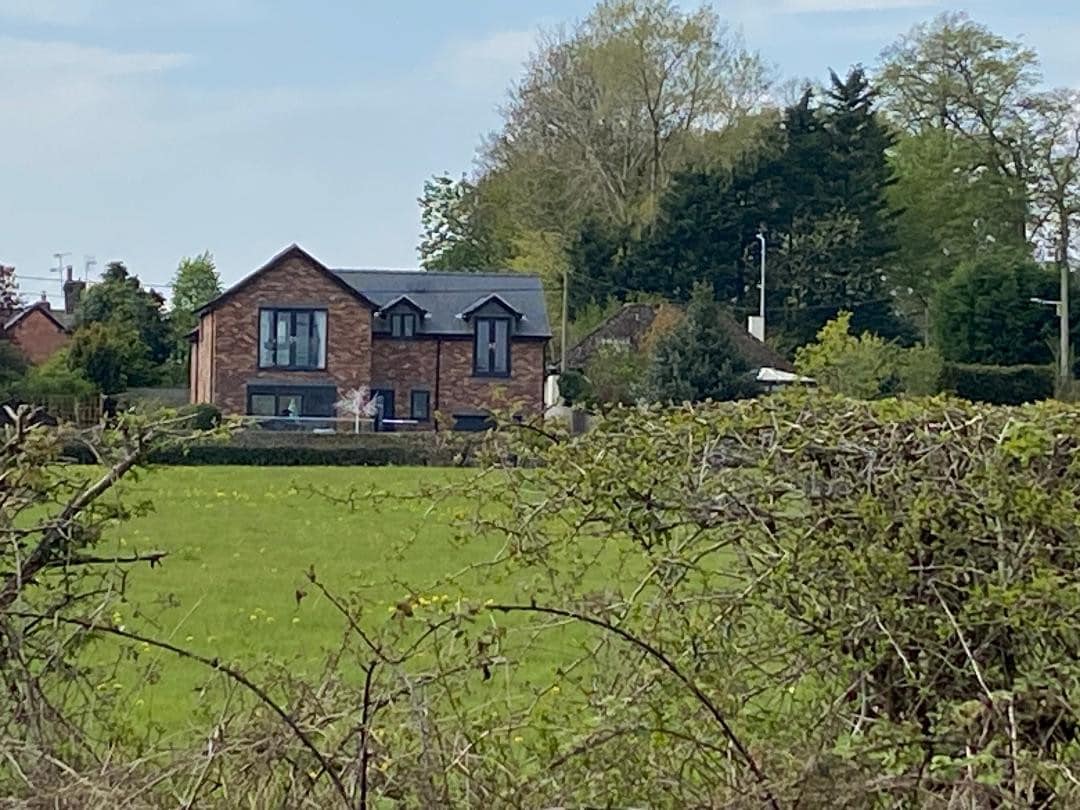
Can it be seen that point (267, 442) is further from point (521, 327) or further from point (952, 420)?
point (952, 420)

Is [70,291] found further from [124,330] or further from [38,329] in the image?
[124,330]

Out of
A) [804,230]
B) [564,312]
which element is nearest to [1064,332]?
[804,230]

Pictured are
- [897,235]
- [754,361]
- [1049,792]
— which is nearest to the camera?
[1049,792]

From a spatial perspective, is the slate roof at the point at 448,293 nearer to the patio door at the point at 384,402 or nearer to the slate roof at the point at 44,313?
the patio door at the point at 384,402

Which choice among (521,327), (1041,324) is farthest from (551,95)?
(1041,324)

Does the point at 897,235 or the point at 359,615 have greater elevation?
the point at 897,235

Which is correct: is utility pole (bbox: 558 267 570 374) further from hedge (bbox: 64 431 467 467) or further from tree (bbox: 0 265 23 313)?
tree (bbox: 0 265 23 313)

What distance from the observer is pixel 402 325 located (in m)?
43.4

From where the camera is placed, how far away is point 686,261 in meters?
49.0

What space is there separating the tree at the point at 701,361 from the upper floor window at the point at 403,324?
29.2ft

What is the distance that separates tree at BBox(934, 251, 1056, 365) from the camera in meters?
41.2

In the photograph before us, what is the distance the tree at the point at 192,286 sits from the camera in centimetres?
5944

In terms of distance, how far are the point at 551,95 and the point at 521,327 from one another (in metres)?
8.65

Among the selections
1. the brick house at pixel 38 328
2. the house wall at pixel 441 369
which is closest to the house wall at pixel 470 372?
the house wall at pixel 441 369
